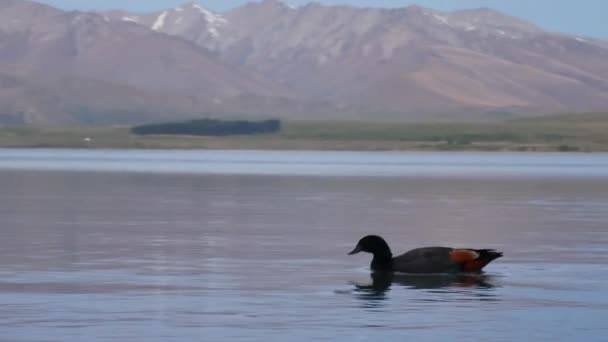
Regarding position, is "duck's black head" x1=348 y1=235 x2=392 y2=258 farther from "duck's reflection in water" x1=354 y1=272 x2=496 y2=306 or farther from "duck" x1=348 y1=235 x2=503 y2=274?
"duck's reflection in water" x1=354 y1=272 x2=496 y2=306

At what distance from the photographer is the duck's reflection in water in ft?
77.2

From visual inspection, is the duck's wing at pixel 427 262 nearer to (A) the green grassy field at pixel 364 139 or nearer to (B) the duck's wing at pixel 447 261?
(B) the duck's wing at pixel 447 261

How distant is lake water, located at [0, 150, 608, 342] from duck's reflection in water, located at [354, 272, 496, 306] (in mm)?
35

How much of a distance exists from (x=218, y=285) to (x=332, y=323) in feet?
14.5

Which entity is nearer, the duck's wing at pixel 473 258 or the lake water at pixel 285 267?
the lake water at pixel 285 267

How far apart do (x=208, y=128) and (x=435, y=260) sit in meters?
168

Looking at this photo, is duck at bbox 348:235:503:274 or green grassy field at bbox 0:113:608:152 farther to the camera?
green grassy field at bbox 0:113:608:152

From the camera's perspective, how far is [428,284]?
986 inches

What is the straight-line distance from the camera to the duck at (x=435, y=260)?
26031 mm

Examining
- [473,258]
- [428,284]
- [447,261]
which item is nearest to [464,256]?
[473,258]

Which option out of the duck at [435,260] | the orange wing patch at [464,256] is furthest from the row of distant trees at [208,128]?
the orange wing patch at [464,256]

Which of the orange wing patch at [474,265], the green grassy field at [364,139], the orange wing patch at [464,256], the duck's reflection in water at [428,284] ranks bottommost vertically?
the duck's reflection in water at [428,284]

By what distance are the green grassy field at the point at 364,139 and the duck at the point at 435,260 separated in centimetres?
13101

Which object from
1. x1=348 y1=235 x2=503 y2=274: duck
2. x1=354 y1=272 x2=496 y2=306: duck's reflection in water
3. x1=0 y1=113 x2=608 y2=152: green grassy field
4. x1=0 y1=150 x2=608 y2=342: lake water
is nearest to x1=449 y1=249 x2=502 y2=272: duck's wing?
x1=348 y1=235 x2=503 y2=274: duck
